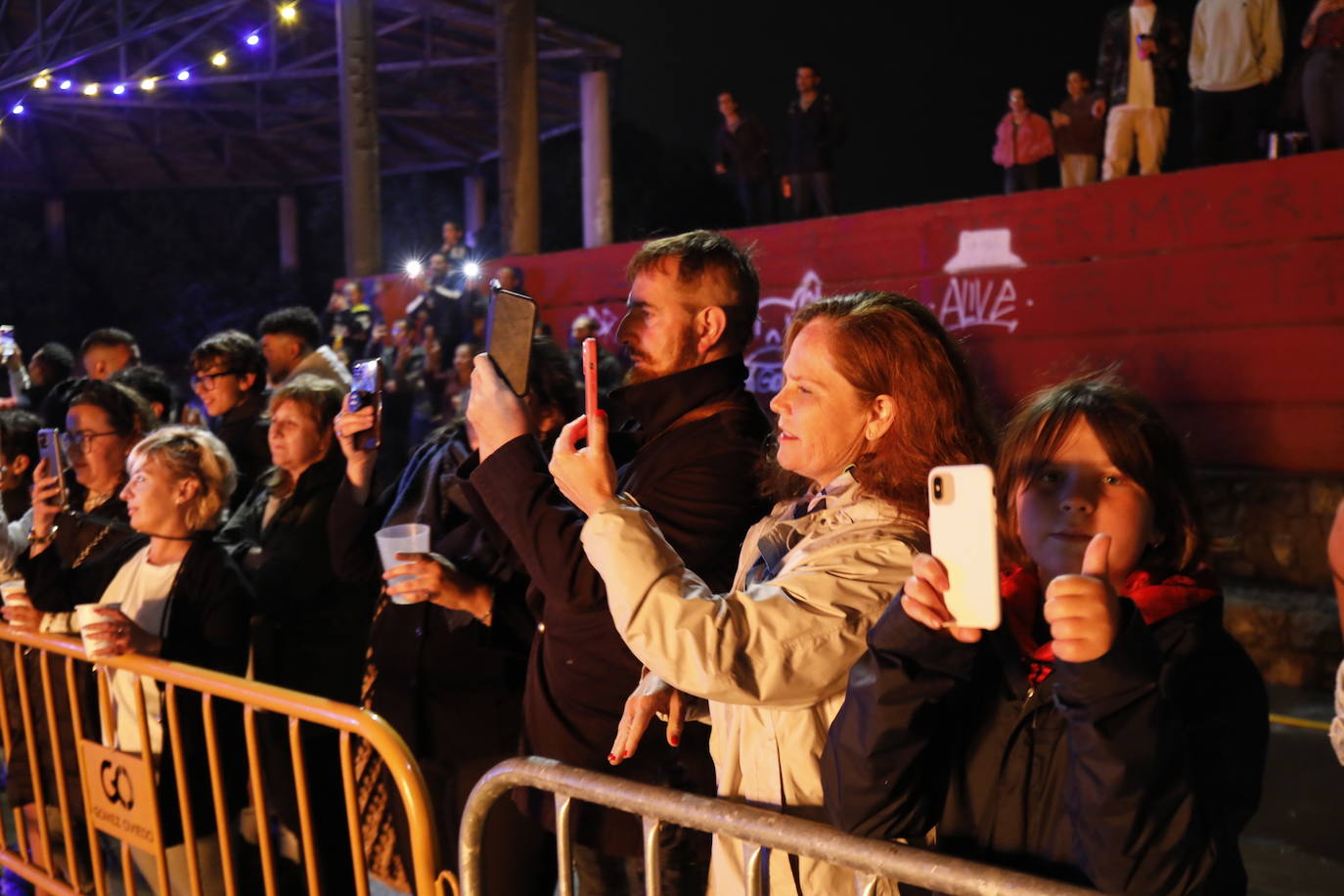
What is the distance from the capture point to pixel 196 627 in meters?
3.03

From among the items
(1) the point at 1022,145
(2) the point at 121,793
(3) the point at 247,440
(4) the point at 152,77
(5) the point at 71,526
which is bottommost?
(2) the point at 121,793

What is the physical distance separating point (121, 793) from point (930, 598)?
8.08 feet

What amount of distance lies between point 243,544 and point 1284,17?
7.58m

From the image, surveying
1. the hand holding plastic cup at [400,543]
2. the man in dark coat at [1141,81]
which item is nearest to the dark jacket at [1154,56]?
the man in dark coat at [1141,81]

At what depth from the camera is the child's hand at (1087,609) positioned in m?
1.16

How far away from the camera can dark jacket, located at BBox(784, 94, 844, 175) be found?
425 inches

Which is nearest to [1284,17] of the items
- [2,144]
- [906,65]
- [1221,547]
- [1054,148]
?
[1054,148]

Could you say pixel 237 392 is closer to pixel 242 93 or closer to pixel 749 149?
pixel 749 149

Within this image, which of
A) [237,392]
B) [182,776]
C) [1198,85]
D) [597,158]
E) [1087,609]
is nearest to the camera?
[1087,609]

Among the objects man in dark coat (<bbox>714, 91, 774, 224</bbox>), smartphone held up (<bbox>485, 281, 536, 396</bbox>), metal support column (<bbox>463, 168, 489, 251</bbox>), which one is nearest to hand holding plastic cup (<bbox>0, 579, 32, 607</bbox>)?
smartphone held up (<bbox>485, 281, 536, 396</bbox>)

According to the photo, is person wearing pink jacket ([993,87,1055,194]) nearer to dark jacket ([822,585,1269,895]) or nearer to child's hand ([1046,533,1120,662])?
dark jacket ([822,585,1269,895])

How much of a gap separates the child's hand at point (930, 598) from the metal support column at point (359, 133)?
46.4 ft

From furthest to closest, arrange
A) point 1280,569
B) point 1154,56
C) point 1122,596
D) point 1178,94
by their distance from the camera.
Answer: point 1178,94
point 1154,56
point 1280,569
point 1122,596

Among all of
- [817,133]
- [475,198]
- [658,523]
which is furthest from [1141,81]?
[475,198]
